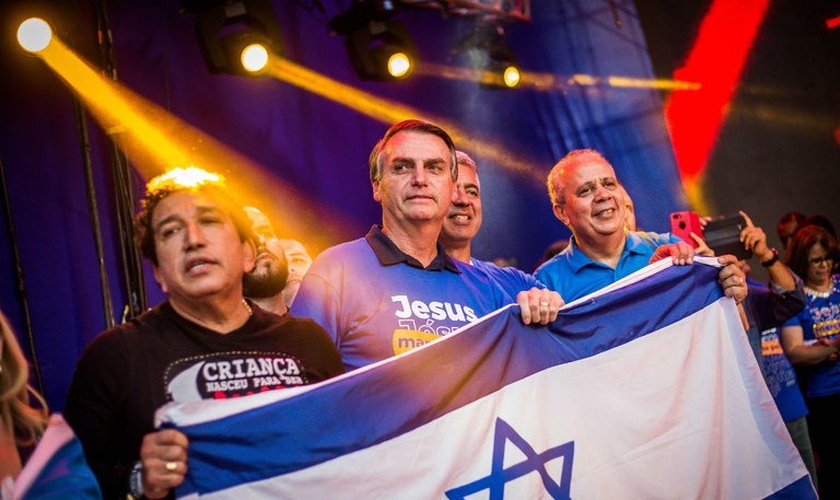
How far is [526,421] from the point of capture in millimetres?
2047

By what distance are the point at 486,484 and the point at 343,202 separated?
155 inches

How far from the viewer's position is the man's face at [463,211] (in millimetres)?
3070

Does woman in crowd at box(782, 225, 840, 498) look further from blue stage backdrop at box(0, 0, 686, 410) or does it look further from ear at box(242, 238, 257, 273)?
ear at box(242, 238, 257, 273)

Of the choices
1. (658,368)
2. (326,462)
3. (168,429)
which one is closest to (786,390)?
(658,368)

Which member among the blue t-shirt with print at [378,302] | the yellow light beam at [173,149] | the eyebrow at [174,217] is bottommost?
the blue t-shirt with print at [378,302]

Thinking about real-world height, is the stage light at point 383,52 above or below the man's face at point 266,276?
above

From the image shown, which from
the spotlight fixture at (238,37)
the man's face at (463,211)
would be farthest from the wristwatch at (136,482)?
the spotlight fixture at (238,37)

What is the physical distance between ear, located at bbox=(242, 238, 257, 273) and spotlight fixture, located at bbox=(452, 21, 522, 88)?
5.13 m

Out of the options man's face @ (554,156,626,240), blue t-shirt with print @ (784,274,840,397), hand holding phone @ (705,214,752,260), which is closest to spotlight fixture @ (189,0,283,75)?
man's face @ (554,156,626,240)

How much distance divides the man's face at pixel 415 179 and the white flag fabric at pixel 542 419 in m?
0.52

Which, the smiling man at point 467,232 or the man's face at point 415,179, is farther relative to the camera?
the smiling man at point 467,232

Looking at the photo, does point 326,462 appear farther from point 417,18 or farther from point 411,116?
point 417,18

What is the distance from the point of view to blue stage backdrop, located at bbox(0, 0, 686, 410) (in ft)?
12.2

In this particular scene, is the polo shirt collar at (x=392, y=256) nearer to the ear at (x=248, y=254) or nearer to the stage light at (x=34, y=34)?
the ear at (x=248, y=254)
